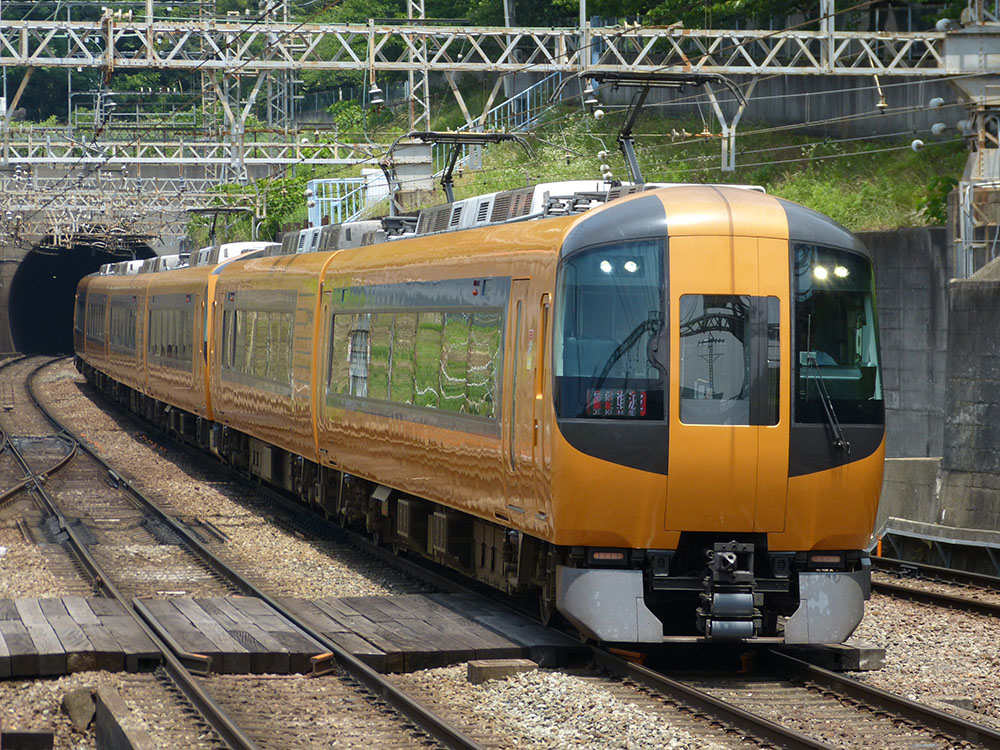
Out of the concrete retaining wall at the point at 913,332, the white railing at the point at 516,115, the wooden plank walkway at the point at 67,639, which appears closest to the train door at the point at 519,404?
the wooden plank walkway at the point at 67,639

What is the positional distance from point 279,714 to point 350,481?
6.77 m

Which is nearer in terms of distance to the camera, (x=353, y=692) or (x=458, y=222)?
(x=353, y=692)

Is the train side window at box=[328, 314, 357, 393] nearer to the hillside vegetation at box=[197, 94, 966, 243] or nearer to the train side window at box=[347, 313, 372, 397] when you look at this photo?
the train side window at box=[347, 313, 372, 397]

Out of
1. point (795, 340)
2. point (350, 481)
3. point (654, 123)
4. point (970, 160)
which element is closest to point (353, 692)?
point (795, 340)

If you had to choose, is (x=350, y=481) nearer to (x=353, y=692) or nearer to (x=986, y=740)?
(x=353, y=692)

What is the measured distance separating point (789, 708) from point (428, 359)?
189 inches

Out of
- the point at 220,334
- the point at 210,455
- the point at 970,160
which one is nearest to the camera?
the point at 970,160

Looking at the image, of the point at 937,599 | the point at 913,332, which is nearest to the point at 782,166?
the point at 913,332

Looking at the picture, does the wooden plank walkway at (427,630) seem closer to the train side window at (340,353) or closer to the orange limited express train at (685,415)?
the orange limited express train at (685,415)

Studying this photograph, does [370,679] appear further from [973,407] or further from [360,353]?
[973,407]

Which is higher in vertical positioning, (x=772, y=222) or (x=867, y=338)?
(x=772, y=222)

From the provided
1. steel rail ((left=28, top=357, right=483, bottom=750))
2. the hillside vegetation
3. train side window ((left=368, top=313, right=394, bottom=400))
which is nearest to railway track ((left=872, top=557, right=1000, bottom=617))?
train side window ((left=368, top=313, right=394, bottom=400))

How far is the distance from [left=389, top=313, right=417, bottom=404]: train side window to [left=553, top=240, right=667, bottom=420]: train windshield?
11.7 feet

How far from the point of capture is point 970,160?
65.1 ft
